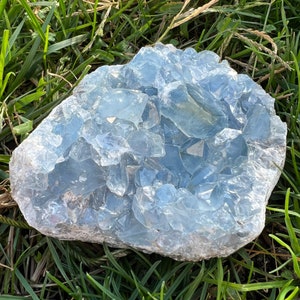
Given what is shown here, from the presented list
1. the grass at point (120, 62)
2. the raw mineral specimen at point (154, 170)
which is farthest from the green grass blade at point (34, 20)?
the raw mineral specimen at point (154, 170)

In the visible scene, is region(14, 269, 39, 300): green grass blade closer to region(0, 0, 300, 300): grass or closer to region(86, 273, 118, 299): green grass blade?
region(0, 0, 300, 300): grass

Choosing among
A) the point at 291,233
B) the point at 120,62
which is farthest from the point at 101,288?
the point at 120,62

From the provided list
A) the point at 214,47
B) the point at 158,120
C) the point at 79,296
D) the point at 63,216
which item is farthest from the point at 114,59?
the point at 79,296

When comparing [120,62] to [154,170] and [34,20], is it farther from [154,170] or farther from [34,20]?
[154,170]

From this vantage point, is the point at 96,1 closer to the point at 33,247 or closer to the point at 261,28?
the point at 261,28

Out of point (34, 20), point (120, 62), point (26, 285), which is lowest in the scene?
point (26, 285)

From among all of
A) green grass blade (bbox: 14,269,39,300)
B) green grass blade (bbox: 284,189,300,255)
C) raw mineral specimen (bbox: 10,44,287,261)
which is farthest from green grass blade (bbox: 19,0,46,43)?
green grass blade (bbox: 284,189,300,255)
